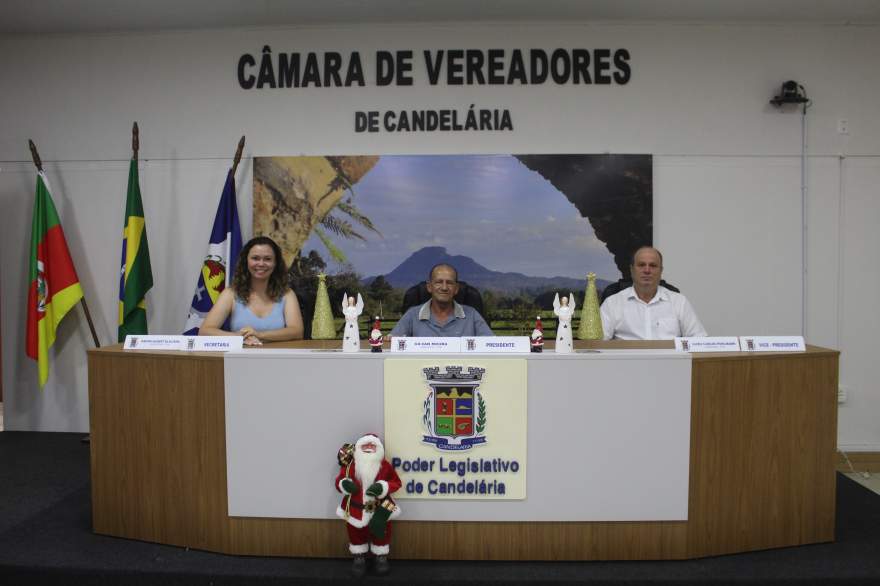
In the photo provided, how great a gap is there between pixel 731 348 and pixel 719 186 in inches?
78.0

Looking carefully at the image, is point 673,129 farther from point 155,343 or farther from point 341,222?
point 155,343

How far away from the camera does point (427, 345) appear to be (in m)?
2.05

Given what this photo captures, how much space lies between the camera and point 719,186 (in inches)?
146

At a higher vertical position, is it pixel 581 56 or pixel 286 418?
pixel 581 56

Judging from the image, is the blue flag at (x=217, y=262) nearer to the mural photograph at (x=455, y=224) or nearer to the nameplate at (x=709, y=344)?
the mural photograph at (x=455, y=224)

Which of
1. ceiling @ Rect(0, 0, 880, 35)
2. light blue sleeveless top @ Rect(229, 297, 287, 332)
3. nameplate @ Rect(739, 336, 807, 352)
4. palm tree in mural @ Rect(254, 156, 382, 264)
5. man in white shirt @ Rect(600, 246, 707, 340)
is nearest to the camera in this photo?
nameplate @ Rect(739, 336, 807, 352)

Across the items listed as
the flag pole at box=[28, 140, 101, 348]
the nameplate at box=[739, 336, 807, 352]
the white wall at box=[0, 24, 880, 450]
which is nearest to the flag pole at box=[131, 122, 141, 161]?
the white wall at box=[0, 24, 880, 450]

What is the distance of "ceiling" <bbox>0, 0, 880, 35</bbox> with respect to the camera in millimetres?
3420

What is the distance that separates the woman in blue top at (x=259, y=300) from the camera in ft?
8.86

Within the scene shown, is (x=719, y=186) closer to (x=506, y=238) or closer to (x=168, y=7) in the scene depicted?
(x=506, y=238)

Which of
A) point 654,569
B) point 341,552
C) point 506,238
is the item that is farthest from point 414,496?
point 506,238

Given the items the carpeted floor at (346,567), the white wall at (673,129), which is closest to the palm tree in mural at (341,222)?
the white wall at (673,129)

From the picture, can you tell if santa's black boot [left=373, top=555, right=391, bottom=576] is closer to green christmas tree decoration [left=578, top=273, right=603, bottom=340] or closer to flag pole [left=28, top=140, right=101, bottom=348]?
green christmas tree decoration [left=578, top=273, right=603, bottom=340]

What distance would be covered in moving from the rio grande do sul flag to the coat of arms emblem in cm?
297
